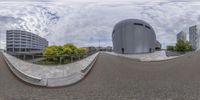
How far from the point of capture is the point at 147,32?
101 ft

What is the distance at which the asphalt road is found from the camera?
8.09 metres

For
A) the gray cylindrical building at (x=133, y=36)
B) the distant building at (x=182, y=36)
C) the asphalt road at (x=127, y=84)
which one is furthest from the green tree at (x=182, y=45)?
the asphalt road at (x=127, y=84)

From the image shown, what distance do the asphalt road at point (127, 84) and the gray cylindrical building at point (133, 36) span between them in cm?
1893

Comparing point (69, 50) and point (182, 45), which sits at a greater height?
point (182, 45)

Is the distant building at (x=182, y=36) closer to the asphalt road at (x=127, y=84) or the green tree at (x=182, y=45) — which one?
the green tree at (x=182, y=45)

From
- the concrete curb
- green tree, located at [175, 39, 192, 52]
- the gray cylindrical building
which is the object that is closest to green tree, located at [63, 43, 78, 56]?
the gray cylindrical building

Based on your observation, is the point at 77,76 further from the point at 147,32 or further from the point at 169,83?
the point at 147,32

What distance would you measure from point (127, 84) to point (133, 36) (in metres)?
21.6

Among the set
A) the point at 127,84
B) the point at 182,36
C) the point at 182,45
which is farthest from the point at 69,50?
the point at 127,84

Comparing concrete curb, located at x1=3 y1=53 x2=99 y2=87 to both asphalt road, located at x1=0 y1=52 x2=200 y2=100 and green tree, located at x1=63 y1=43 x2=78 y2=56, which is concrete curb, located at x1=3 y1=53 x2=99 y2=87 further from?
green tree, located at x1=63 y1=43 x2=78 y2=56

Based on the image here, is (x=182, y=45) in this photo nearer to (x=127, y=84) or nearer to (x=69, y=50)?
(x=69, y=50)

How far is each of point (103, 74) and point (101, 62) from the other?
1798 millimetres

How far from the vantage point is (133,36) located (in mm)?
30469

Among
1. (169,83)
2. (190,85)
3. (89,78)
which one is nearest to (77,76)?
(89,78)
